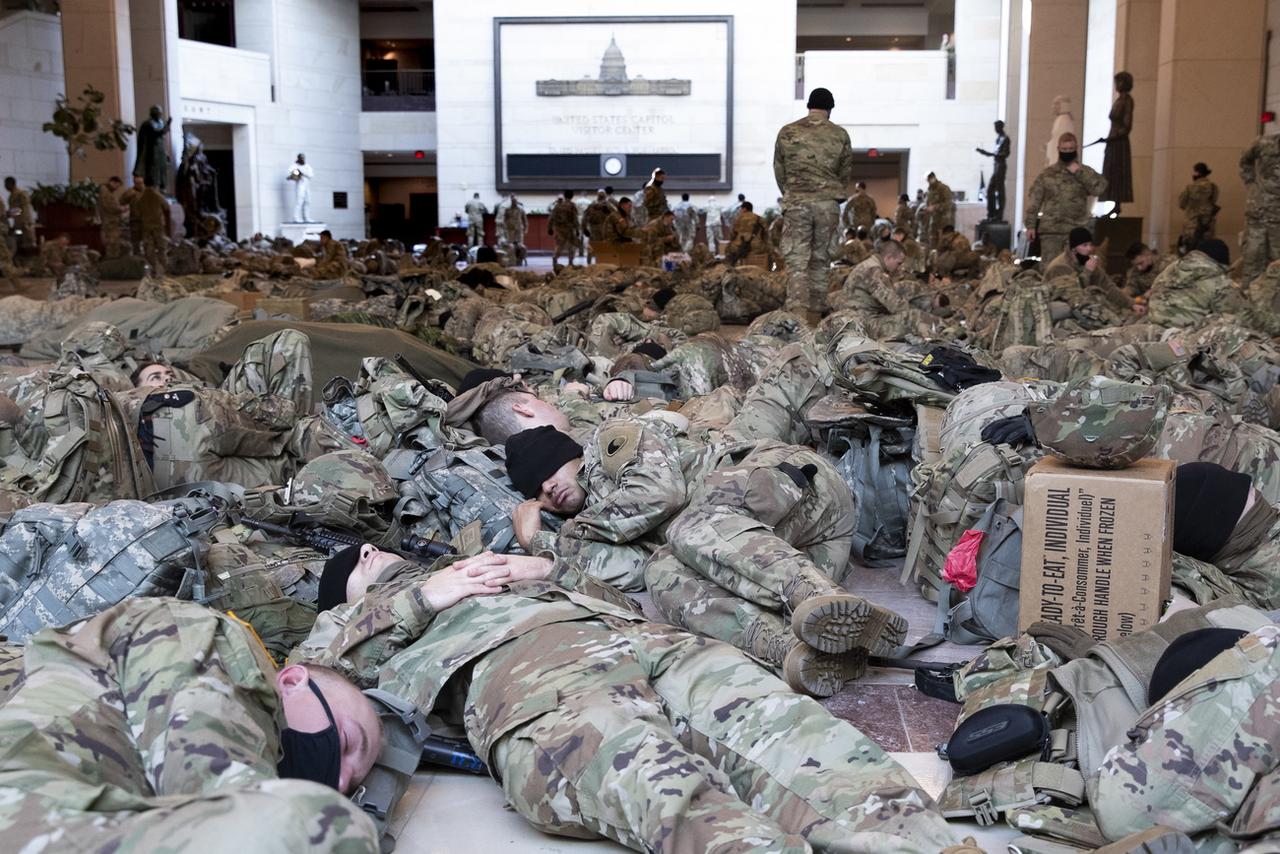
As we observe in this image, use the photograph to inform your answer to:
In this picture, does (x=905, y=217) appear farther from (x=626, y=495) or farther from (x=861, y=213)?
(x=626, y=495)

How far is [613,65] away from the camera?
1245 inches

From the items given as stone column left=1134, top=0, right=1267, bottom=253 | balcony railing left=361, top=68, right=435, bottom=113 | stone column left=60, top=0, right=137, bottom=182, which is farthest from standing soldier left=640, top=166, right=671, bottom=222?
balcony railing left=361, top=68, right=435, bottom=113

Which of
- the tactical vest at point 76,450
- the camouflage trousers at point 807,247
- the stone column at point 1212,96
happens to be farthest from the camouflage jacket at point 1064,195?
the tactical vest at point 76,450

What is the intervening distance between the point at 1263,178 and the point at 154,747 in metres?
11.9

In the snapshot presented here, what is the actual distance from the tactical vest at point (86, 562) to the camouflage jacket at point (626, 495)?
3.28 feet

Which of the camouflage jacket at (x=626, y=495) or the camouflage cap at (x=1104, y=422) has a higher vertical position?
the camouflage cap at (x=1104, y=422)

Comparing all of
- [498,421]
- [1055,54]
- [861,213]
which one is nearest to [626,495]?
[498,421]

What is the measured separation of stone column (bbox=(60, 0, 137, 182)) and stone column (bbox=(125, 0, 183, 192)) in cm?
218

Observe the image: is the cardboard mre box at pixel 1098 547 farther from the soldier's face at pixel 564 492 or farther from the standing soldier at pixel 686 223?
the standing soldier at pixel 686 223

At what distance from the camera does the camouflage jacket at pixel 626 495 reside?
3.57 metres

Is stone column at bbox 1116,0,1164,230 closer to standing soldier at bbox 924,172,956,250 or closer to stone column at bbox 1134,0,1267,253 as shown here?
stone column at bbox 1134,0,1267,253

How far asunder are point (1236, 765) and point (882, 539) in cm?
228

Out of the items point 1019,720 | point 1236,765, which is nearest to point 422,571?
point 1019,720

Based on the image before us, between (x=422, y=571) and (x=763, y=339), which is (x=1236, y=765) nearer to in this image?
(x=422, y=571)
